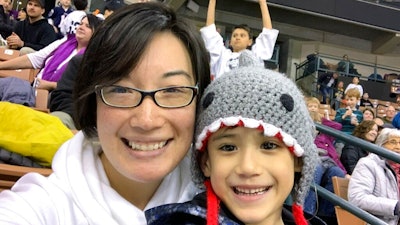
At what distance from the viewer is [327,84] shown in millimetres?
11953

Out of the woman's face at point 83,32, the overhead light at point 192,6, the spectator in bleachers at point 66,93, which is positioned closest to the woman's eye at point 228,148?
the spectator in bleachers at point 66,93

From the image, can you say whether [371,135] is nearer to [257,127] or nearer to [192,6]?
[257,127]

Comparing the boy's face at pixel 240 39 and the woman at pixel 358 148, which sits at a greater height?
the boy's face at pixel 240 39

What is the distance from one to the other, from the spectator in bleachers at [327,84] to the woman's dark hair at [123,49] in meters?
10.7

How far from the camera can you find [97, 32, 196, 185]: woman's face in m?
1.11

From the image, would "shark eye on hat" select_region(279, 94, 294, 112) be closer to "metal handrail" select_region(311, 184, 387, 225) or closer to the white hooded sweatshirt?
the white hooded sweatshirt

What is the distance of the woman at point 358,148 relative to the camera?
448 cm

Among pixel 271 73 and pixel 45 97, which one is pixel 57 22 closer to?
pixel 45 97

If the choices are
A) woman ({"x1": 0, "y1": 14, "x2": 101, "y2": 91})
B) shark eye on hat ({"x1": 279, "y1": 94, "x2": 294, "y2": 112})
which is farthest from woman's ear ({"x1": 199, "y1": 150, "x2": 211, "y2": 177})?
woman ({"x1": 0, "y1": 14, "x2": 101, "y2": 91})

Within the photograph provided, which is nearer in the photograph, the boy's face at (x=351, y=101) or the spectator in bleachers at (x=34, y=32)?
the spectator in bleachers at (x=34, y=32)

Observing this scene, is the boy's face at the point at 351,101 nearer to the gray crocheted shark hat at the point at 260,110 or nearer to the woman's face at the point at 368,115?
the woman's face at the point at 368,115

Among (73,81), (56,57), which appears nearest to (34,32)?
(56,57)

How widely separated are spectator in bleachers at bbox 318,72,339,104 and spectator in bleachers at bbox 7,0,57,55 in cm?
792

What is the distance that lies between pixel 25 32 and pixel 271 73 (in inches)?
174
